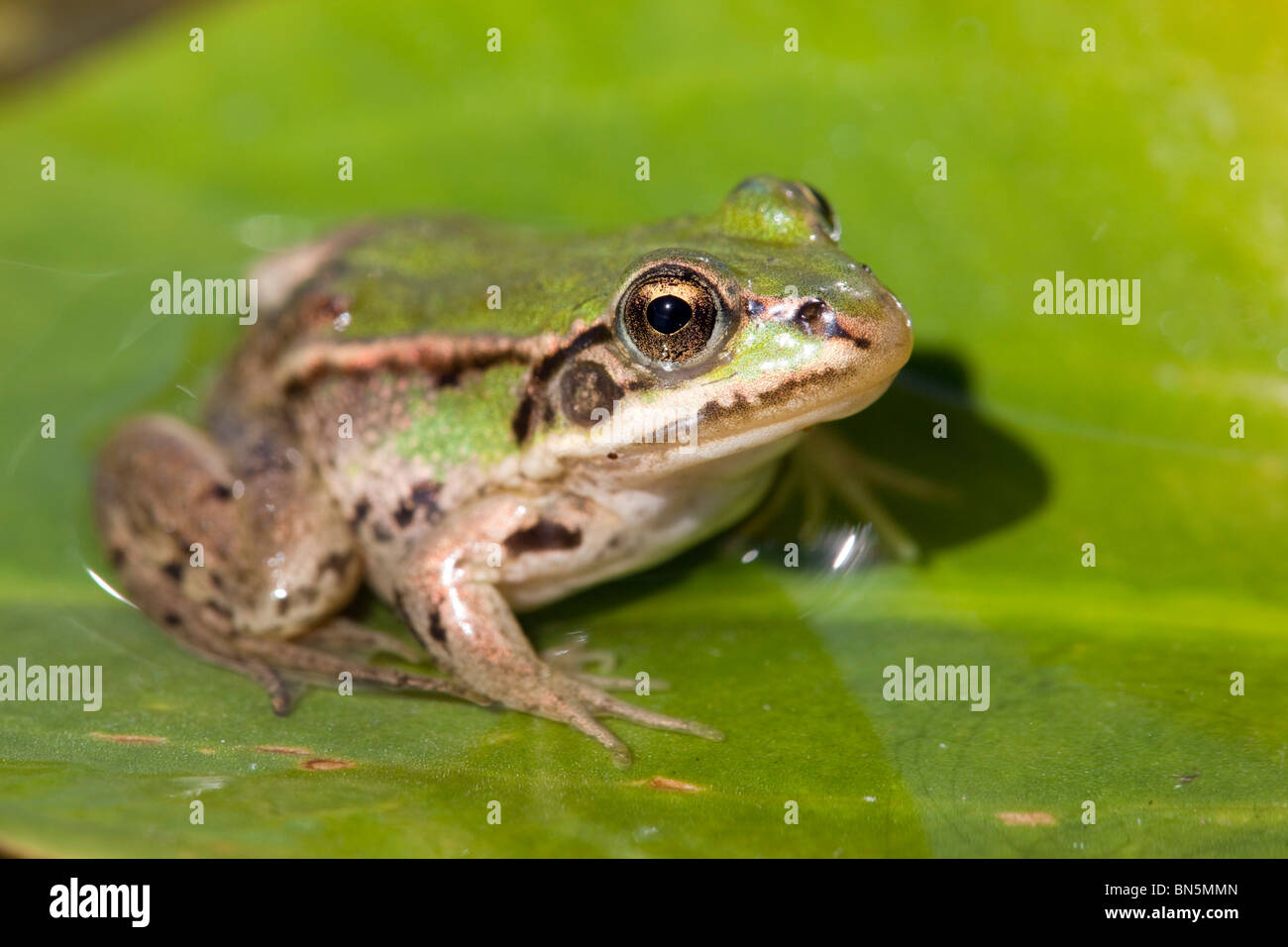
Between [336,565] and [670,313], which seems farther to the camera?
[336,565]

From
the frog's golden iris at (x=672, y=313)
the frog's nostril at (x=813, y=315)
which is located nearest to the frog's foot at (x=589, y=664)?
the frog's golden iris at (x=672, y=313)

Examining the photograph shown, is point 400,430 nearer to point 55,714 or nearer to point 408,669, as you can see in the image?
point 408,669

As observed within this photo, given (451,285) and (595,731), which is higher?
(451,285)

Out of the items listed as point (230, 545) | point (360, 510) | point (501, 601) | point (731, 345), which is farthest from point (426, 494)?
point (731, 345)

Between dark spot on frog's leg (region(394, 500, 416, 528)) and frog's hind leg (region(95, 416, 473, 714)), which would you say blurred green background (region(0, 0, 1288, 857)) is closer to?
frog's hind leg (region(95, 416, 473, 714))

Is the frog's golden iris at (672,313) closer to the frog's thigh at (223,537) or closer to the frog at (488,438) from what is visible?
the frog at (488,438)

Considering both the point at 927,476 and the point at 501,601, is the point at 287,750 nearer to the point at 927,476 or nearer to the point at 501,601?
the point at 501,601
